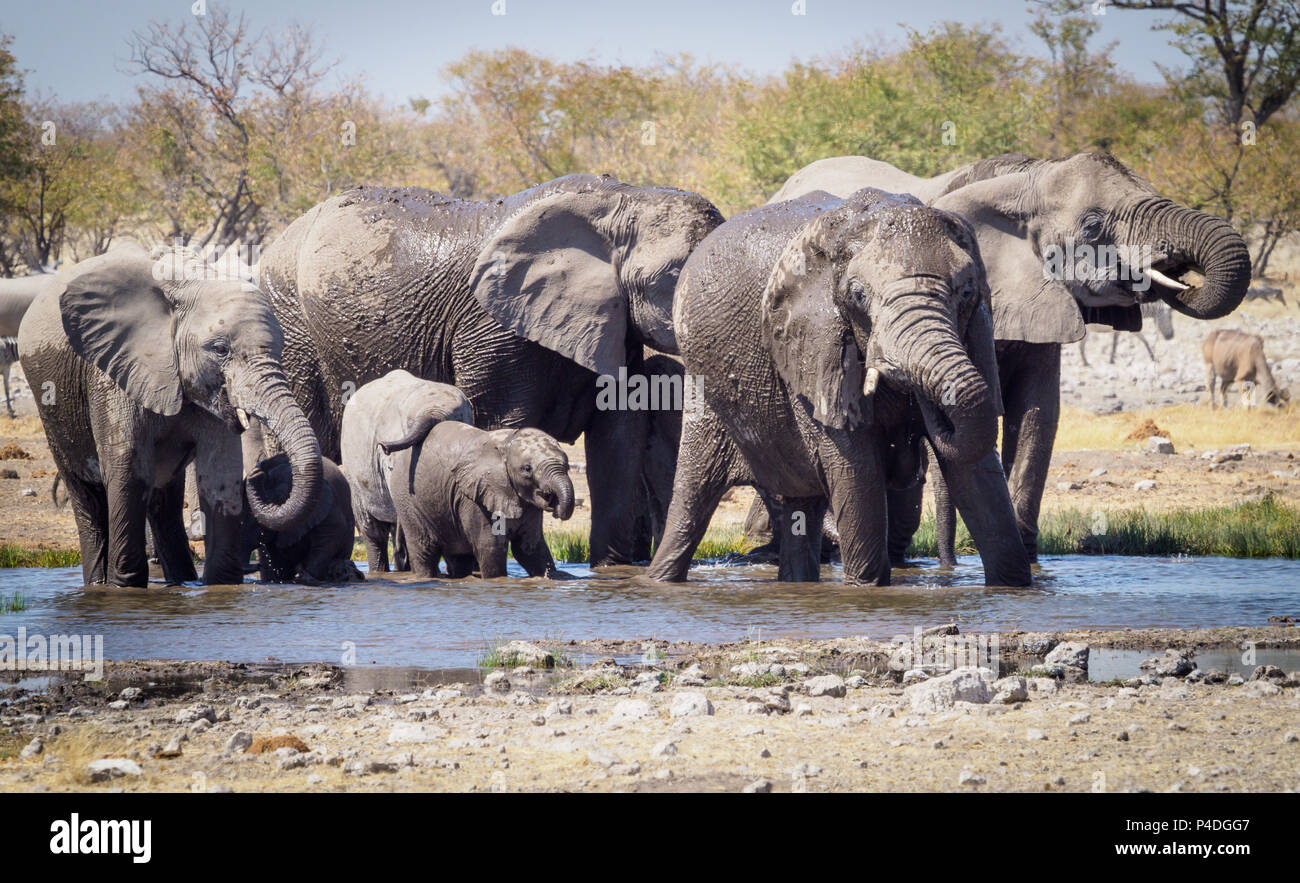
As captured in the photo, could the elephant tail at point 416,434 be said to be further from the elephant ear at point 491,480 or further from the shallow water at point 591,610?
the shallow water at point 591,610

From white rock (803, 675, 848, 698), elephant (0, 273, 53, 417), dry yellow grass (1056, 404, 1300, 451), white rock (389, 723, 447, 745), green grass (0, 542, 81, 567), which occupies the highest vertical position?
elephant (0, 273, 53, 417)

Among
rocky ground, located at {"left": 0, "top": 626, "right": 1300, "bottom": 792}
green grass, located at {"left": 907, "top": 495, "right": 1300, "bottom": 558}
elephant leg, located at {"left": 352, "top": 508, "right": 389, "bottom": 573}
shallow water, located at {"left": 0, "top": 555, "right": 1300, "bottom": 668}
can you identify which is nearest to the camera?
rocky ground, located at {"left": 0, "top": 626, "right": 1300, "bottom": 792}

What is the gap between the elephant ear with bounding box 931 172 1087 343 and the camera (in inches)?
467

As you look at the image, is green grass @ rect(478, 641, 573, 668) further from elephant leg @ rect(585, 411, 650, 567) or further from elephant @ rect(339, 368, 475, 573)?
elephant leg @ rect(585, 411, 650, 567)

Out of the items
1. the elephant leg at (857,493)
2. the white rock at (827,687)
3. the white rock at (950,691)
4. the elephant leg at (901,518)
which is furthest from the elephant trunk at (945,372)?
the elephant leg at (901,518)

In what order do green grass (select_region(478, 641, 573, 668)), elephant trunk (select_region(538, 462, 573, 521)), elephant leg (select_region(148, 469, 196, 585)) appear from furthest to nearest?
elephant leg (select_region(148, 469, 196, 585)) < elephant trunk (select_region(538, 462, 573, 521)) < green grass (select_region(478, 641, 573, 668))

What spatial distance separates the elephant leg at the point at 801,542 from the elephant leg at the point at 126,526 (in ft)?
13.2

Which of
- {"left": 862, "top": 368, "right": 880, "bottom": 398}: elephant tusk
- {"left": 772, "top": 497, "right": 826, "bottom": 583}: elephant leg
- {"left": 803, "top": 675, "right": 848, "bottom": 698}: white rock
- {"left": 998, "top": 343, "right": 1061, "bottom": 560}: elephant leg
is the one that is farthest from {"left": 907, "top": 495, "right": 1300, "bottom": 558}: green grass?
{"left": 803, "top": 675, "right": 848, "bottom": 698}: white rock

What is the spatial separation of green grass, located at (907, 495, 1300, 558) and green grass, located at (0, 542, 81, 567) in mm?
6512

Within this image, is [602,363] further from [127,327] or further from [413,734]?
[413,734]

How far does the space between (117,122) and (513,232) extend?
4234 centimetres

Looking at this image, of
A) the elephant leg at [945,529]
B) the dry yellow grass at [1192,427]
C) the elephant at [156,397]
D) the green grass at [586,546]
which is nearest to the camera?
the elephant at [156,397]

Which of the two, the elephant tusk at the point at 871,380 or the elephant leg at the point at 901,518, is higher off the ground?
the elephant tusk at the point at 871,380

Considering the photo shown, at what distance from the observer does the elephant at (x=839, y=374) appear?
29.6 ft
